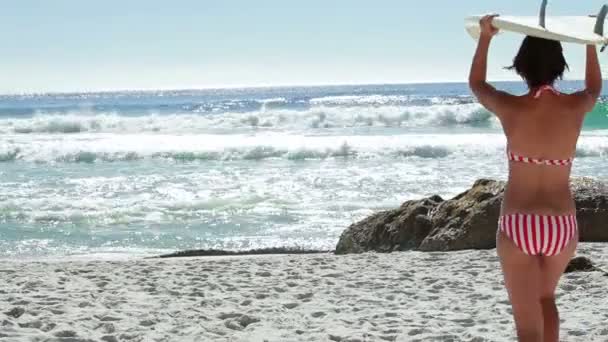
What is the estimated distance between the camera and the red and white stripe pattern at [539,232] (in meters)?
2.96

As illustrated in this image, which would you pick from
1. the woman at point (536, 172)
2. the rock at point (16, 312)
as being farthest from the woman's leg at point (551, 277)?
the rock at point (16, 312)

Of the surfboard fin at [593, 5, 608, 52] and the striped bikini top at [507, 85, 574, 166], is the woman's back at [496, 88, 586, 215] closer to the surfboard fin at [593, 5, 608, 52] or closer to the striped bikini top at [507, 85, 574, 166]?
the striped bikini top at [507, 85, 574, 166]

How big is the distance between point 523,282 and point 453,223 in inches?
224

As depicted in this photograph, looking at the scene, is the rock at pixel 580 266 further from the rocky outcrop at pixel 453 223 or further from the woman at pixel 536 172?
the woman at pixel 536 172

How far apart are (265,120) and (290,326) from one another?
113 feet

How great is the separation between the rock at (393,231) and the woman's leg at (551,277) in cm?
565

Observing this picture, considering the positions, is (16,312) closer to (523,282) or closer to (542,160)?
(523,282)

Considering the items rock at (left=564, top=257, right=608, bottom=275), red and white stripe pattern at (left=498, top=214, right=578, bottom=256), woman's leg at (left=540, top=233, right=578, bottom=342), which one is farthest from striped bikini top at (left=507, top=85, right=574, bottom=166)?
rock at (left=564, top=257, right=608, bottom=275)

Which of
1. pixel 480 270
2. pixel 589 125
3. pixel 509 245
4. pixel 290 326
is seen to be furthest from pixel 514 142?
pixel 589 125

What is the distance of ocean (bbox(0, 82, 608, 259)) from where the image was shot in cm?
1133

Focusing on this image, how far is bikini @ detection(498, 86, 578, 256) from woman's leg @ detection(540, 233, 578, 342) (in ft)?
0.12

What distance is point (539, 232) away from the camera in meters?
2.95

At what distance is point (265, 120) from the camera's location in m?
39.5

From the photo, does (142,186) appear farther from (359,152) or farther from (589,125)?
(589,125)
